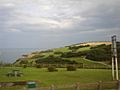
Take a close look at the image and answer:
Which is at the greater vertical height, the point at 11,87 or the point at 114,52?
the point at 114,52

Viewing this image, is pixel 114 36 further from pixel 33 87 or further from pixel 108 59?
pixel 108 59

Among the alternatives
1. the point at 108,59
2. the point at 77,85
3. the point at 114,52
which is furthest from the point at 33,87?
the point at 108,59

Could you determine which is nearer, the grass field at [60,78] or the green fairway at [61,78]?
the grass field at [60,78]

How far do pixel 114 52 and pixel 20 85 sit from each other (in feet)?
40.7

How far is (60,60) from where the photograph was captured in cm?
8600

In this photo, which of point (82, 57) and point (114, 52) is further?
point (82, 57)

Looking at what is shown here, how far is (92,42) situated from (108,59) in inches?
1631

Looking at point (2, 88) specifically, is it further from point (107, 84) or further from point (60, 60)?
point (60, 60)

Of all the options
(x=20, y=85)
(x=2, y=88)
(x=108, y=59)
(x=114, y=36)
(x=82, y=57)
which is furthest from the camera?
A: (x=82, y=57)

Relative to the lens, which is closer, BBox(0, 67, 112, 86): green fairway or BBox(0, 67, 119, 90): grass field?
BBox(0, 67, 119, 90): grass field

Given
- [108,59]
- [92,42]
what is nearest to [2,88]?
[108,59]

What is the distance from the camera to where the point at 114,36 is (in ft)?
118

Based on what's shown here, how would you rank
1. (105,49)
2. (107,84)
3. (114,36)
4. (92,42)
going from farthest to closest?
(92,42) → (105,49) → (114,36) → (107,84)

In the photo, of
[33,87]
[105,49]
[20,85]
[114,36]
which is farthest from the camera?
[105,49]
